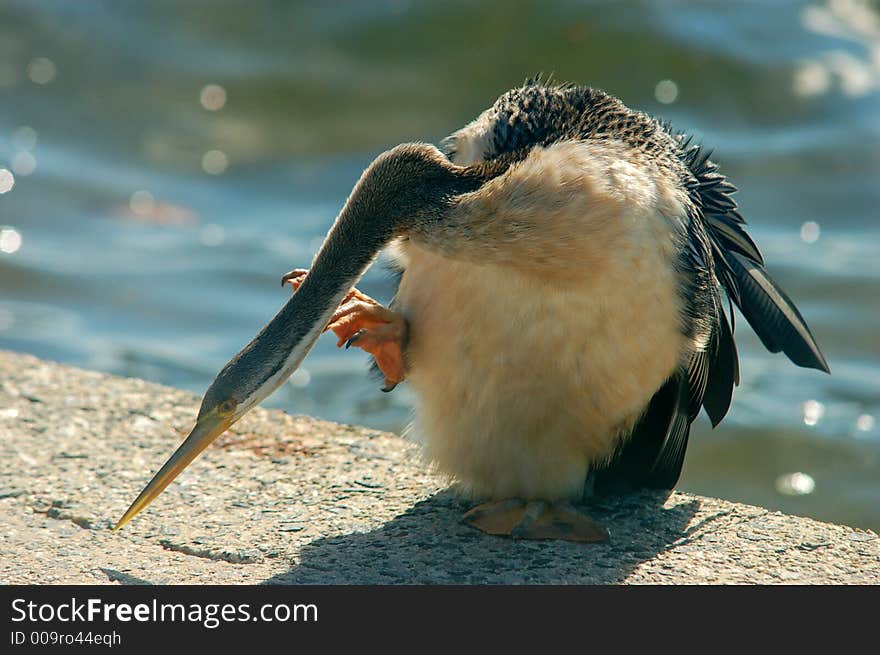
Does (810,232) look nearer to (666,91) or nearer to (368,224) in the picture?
(666,91)

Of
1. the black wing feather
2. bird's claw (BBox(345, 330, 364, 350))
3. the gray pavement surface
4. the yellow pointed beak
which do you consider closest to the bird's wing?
the black wing feather

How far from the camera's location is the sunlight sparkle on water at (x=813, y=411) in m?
6.80

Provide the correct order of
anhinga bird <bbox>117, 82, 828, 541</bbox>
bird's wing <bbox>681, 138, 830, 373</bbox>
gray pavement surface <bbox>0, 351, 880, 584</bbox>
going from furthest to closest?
bird's wing <bbox>681, 138, 830, 373</bbox>
gray pavement surface <bbox>0, 351, 880, 584</bbox>
anhinga bird <bbox>117, 82, 828, 541</bbox>

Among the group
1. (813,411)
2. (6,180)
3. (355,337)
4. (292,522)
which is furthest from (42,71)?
(292,522)

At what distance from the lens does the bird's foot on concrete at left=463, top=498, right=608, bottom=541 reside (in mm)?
3510

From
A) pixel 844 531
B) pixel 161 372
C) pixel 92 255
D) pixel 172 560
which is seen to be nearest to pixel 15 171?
pixel 92 255

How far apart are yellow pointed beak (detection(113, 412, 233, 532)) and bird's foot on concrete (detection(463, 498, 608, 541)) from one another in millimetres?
823

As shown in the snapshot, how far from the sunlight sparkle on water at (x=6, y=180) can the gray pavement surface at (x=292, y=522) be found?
15.7 feet

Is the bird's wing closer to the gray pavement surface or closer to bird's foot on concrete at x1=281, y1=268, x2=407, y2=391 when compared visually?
the gray pavement surface

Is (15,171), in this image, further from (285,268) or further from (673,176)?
(673,176)

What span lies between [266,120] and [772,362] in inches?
167

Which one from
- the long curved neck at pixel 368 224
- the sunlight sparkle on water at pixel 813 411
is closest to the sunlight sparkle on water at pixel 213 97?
the sunlight sparkle on water at pixel 813 411

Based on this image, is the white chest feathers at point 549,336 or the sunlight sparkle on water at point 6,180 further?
the sunlight sparkle on water at point 6,180

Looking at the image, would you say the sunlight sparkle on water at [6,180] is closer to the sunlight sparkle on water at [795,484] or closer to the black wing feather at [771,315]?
the sunlight sparkle on water at [795,484]
